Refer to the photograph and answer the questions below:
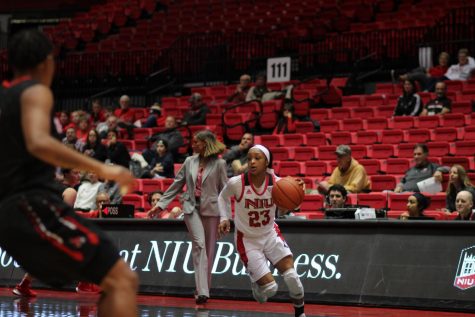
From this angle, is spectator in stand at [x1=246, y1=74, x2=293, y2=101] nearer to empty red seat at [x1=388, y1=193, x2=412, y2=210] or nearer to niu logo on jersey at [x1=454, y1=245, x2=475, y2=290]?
empty red seat at [x1=388, y1=193, x2=412, y2=210]

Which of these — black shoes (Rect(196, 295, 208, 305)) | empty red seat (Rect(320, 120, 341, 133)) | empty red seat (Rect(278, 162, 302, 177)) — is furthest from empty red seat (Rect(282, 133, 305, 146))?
black shoes (Rect(196, 295, 208, 305))

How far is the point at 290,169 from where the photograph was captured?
1664cm

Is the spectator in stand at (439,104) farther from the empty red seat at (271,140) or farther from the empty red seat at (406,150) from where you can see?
the empty red seat at (271,140)

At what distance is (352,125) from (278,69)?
3980 mm

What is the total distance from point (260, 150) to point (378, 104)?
981 centimetres

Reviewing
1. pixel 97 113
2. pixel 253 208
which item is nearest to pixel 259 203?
pixel 253 208

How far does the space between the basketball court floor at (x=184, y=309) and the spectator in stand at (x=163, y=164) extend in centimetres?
600

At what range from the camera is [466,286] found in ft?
33.3

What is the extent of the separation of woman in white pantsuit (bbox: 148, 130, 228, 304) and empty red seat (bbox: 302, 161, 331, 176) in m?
4.92

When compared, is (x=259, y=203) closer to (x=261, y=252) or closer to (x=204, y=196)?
(x=261, y=252)

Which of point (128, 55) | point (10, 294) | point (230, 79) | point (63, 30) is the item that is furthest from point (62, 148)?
point (63, 30)

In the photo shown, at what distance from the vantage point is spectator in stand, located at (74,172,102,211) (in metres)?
16.0

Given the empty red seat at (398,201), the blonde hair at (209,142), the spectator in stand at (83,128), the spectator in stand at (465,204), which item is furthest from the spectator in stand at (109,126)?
the spectator in stand at (465,204)

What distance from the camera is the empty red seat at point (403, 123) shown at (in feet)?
55.9
